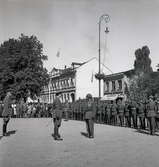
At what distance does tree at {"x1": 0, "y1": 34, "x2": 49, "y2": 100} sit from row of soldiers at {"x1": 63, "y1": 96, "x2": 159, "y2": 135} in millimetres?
14567

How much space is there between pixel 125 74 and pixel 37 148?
36462mm

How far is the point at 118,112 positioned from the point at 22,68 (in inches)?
951

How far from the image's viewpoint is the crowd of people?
1174 cm

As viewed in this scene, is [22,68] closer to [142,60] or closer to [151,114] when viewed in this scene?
[142,60]

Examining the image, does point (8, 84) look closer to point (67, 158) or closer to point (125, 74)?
point (125, 74)

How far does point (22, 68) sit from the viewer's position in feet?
121

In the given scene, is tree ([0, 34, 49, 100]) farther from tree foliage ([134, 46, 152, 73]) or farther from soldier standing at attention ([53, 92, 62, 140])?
soldier standing at attention ([53, 92, 62, 140])

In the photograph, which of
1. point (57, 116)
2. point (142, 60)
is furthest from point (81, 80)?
point (57, 116)

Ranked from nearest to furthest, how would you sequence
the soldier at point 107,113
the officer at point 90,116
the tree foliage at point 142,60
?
1. the officer at point 90,116
2. the soldier at point 107,113
3. the tree foliage at point 142,60

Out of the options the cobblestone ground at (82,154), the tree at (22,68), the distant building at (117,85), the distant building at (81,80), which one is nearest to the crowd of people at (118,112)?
the cobblestone ground at (82,154)

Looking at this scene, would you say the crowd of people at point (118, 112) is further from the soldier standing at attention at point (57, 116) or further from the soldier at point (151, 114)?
the soldier standing at attention at point (57, 116)

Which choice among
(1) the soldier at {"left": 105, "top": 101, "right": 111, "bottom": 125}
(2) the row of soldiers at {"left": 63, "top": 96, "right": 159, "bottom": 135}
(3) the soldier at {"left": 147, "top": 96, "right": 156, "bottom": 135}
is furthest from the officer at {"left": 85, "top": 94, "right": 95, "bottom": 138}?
(1) the soldier at {"left": 105, "top": 101, "right": 111, "bottom": 125}

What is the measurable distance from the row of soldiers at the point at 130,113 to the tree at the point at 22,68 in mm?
14567

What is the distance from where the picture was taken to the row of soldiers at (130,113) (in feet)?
38.2
